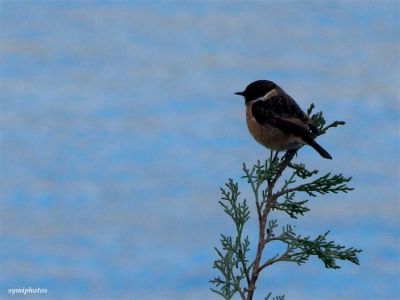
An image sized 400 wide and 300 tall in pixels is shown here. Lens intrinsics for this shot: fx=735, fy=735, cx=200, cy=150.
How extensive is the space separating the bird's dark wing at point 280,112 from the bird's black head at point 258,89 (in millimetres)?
90

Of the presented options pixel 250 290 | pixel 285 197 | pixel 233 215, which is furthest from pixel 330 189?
pixel 250 290

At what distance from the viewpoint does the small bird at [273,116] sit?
729cm

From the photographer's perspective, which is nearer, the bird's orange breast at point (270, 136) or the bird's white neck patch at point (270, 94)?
the bird's orange breast at point (270, 136)

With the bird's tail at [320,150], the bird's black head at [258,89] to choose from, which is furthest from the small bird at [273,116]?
the bird's tail at [320,150]

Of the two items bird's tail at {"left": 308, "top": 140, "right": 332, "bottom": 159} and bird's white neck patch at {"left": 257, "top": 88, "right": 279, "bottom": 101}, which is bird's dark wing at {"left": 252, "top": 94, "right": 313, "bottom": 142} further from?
bird's tail at {"left": 308, "top": 140, "right": 332, "bottom": 159}

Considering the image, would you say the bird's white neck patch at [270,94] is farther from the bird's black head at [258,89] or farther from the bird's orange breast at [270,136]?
the bird's orange breast at [270,136]

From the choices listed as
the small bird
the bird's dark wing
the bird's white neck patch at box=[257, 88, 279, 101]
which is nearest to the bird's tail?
the small bird

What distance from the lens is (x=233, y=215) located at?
13.6 ft

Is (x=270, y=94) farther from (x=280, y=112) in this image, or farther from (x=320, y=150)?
(x=320, y=150)

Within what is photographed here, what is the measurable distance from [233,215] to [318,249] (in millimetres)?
515

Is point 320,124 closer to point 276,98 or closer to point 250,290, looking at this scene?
point 250,290

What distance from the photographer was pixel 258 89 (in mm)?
8023

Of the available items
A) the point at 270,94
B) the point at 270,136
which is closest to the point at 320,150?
the point at 270,136

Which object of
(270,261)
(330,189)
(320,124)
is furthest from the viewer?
(320,124)
